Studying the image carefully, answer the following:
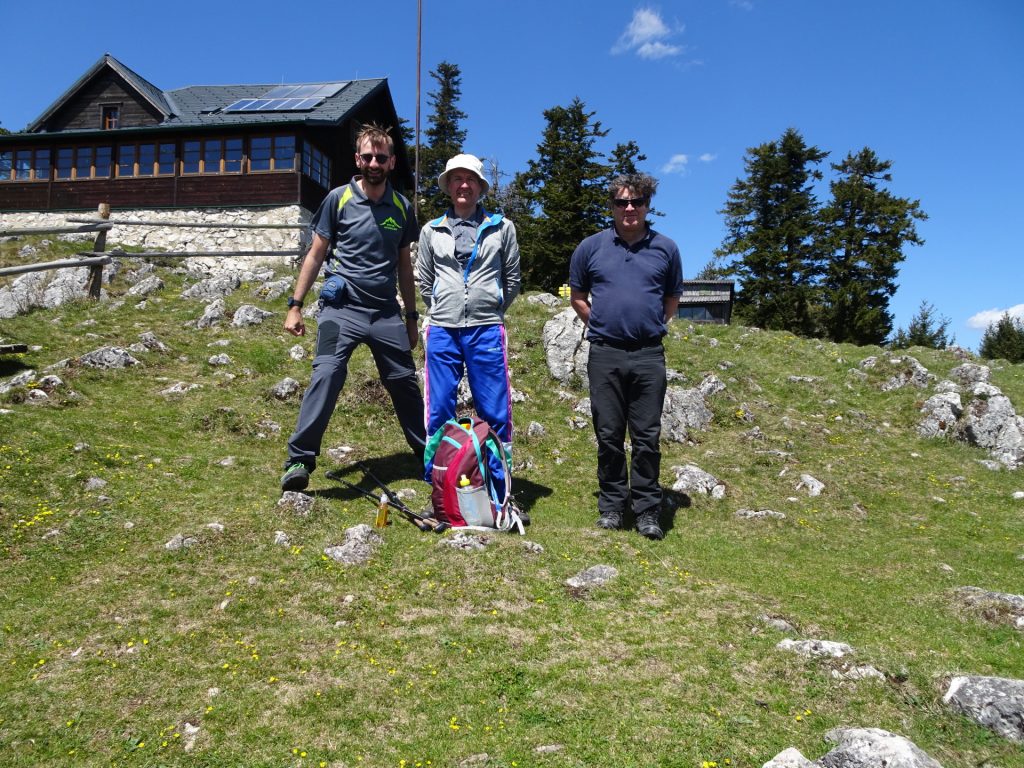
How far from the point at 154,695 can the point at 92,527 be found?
7.72 ft

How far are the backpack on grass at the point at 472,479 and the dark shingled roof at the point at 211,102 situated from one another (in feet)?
70.1

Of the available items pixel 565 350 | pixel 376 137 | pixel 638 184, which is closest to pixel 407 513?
pixel 376 137

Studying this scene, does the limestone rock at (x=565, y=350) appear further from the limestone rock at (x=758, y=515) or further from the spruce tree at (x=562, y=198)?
the spruce tree at (x=562, y=198)

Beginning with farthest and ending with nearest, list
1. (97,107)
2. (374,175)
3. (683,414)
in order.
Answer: (97,107) → (683,414) → (374,175)

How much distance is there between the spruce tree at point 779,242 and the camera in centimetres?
3662

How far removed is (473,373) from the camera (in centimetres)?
590

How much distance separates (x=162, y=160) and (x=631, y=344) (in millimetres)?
25724

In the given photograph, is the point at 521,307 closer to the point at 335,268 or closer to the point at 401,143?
the point at 335,268

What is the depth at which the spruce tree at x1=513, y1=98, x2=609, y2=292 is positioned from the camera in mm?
33750

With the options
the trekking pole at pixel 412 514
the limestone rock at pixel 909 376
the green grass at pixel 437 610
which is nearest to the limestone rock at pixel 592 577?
the green grass at pixel 437 610

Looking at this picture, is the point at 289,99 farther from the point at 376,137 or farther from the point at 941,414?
the point at 941,414

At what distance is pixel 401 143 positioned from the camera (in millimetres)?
34969

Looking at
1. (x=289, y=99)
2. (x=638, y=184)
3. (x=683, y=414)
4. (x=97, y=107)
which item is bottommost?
(x=683, y=414)

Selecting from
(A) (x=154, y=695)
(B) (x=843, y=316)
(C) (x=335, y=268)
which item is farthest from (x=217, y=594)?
(B) (x=843, y=316)
